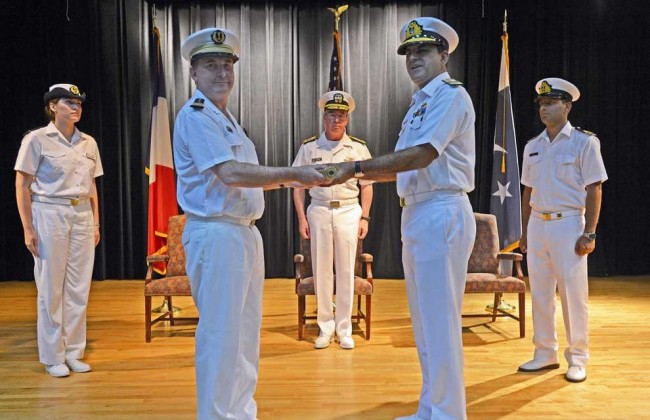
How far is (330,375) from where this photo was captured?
11.6 feet

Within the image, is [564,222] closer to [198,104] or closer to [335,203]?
[335,203]

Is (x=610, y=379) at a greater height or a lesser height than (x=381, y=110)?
lesser

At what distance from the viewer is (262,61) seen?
737 centimetres

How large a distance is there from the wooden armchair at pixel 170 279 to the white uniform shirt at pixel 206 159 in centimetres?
204

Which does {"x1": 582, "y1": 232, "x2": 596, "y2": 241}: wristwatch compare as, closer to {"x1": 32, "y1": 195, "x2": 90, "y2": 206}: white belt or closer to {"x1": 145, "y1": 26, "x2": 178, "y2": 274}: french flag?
{"x1": 32, "y1": 195, "x2": 90, "y2": 206}: white belt

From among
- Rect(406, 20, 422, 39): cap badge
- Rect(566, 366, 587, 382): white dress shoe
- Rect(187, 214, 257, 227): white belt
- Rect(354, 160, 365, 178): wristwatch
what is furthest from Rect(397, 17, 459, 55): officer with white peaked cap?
Rect(566, 366, 587, 382): white dress shoe

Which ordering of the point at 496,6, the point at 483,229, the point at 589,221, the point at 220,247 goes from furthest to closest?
the point at 496,6 → the point at 483,229 → the point at 589,221 → the point at 220,247

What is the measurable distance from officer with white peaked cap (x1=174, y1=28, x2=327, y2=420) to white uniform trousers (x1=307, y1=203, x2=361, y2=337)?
199cm

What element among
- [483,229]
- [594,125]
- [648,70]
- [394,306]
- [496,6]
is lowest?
[394,306]

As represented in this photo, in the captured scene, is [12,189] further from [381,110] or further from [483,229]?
[483,229]

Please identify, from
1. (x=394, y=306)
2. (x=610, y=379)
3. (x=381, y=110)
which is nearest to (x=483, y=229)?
A: (x=394, y=306)

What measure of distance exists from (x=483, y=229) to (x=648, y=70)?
4.27 metres

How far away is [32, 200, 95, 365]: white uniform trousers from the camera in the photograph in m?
3.54

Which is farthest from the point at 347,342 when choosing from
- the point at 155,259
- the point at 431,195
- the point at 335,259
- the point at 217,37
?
the point at 217,37
